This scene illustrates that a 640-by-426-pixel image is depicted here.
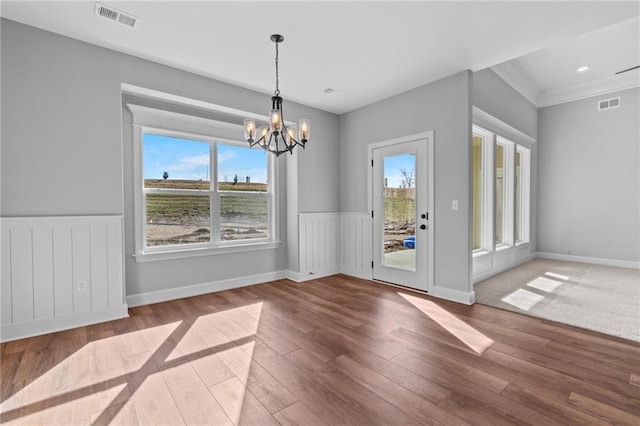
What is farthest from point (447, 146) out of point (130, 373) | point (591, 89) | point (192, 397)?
point (591, 89)

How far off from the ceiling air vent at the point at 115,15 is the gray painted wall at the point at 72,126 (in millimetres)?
656

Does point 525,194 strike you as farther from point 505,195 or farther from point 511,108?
point 511,108

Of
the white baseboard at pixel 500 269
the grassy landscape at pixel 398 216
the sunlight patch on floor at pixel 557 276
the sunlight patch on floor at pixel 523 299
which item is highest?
the grassy landscape at pixel 398 216

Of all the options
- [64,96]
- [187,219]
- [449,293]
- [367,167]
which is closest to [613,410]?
[449,293]

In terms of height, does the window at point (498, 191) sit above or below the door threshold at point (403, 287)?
above

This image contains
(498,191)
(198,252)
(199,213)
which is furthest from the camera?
(498,191)

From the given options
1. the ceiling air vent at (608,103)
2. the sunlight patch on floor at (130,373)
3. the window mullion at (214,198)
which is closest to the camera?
the sunlight patch on floor at (130,373)

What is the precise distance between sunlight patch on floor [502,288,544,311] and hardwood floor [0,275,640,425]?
1.35 feet

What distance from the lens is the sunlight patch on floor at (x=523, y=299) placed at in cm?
357

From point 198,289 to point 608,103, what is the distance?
7.87m

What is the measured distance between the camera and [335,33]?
9.55 ft

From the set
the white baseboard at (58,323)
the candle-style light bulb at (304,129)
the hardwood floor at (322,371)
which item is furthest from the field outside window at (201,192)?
the candle-style light bulb at (304,129)

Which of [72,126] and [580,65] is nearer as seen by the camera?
[72,126]

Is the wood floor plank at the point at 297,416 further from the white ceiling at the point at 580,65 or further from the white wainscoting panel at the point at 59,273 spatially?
the white ceiling at the point at 580,65
